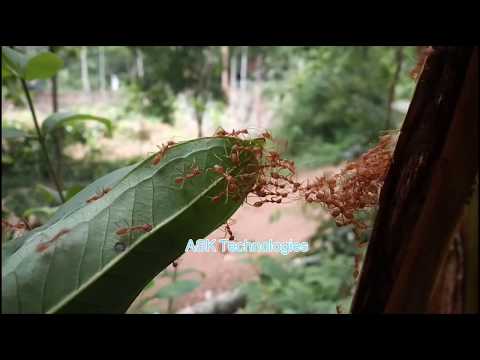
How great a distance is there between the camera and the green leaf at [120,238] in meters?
0.33

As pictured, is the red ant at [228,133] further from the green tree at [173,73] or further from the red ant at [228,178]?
the green tree at [173,73]

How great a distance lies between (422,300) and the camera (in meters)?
0.36

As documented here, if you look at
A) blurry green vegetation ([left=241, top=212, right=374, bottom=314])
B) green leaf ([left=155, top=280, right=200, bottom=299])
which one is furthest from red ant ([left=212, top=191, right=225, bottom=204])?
blurry green vegetation ([left=241, top=212, right=374, bottom=314])

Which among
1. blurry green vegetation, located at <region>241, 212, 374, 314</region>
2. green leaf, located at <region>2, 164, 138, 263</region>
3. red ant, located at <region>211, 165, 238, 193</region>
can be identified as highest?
red ant, located at <region>211, 165, 238, 193</region>

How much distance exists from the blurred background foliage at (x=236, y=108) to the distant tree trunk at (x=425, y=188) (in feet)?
4.33

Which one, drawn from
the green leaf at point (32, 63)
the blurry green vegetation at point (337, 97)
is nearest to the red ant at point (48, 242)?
the green leaf at point (32, 63)

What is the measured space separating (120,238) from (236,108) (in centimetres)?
329

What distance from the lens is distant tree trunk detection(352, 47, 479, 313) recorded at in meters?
0.31

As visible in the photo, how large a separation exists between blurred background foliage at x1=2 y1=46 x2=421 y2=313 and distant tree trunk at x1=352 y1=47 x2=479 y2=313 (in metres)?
1.32

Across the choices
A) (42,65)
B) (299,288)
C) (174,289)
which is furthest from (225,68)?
(42,65)

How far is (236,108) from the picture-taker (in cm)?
358

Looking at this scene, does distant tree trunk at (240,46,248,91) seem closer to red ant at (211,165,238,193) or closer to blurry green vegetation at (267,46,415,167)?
blurry green vegetation at (267,46,415,167)
